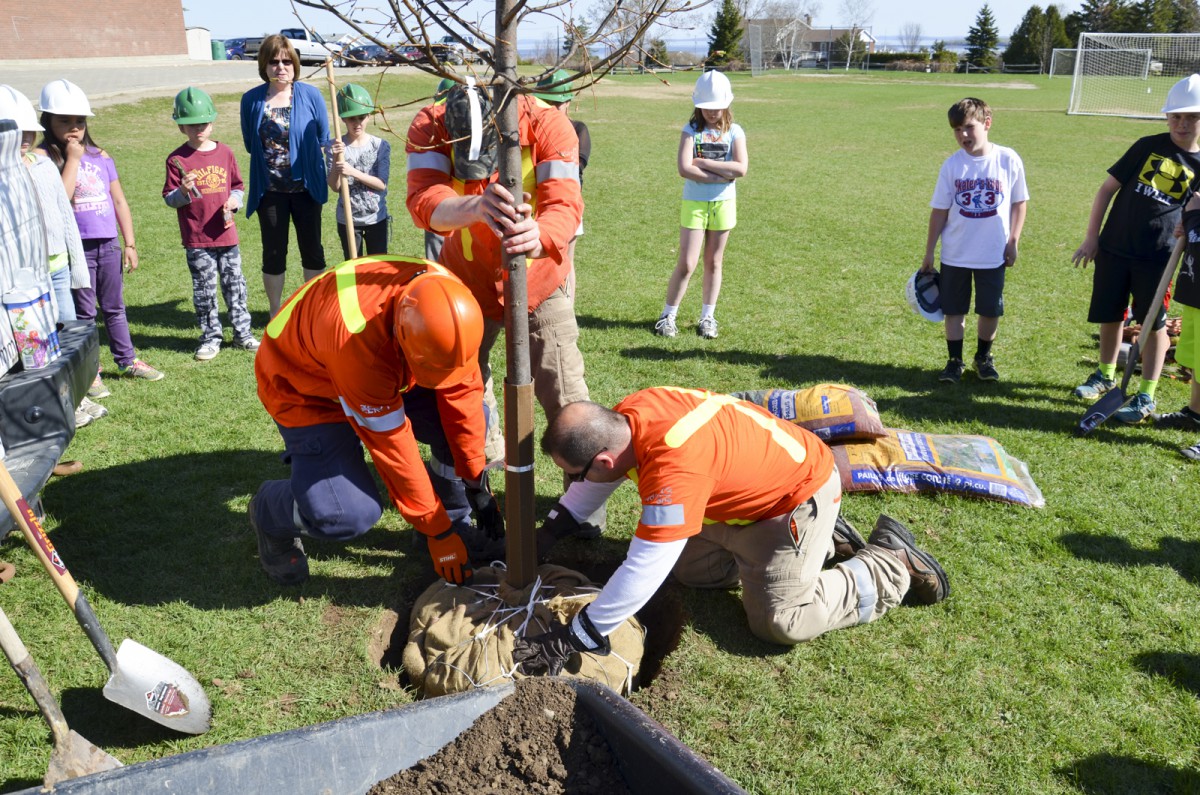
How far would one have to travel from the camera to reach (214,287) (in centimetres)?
671

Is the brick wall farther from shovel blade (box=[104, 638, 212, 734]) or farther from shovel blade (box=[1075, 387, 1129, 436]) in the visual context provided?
shovel blade (box=[1075, 387, 1129, 436])

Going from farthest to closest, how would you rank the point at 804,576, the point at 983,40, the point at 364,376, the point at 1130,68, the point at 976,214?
1. the point at 983,40
2. the point at 1130,68
3. the point at 976,214
4. the point at 804,576
5. the point at 364,376

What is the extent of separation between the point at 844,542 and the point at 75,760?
10.1ft

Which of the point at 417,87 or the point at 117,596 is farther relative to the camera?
the point at 417,87

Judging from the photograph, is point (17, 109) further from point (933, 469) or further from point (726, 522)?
point (933, 469)

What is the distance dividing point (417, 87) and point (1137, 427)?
27032mm

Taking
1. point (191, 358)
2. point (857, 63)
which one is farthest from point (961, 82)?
point (191, 358)

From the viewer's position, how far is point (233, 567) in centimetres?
412

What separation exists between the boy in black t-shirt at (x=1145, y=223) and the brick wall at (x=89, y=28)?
4311cm

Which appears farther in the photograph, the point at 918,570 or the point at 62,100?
the point at 62,100

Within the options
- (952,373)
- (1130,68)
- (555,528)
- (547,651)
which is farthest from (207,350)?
(1130,68)

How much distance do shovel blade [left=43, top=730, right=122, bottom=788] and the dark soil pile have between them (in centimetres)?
93

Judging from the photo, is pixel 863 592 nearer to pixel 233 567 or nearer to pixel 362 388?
pixel 362 388

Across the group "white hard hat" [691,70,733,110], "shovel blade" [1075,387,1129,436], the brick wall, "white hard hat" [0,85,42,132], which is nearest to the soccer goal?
"white hard hat" [691,70,733,110]
